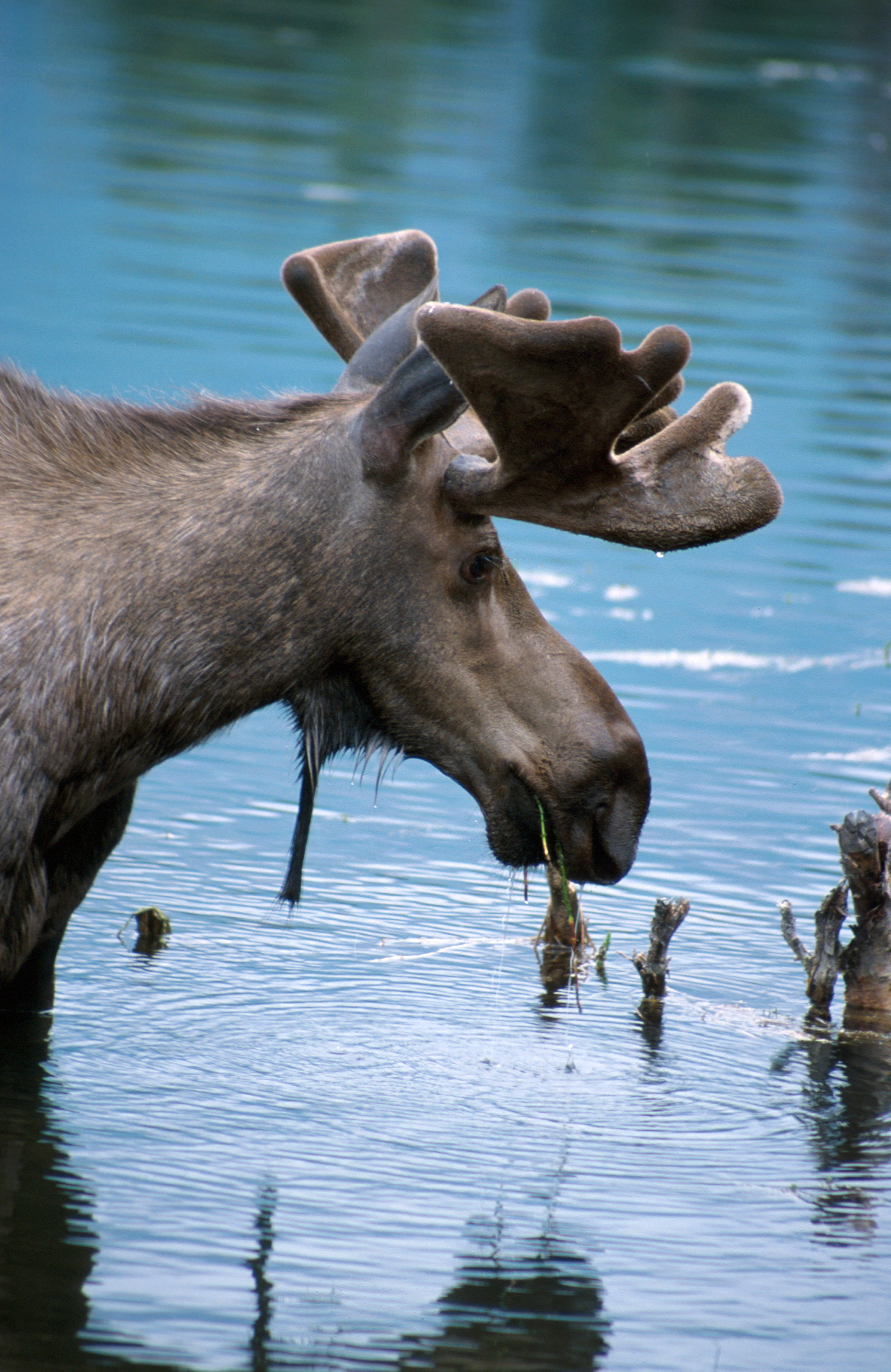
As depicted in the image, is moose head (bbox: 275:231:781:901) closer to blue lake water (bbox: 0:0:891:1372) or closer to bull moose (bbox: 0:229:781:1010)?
bull moose (bbox: 0:229:781:1010)

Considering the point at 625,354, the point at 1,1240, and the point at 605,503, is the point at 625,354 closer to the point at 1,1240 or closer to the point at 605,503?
the point at 605,503

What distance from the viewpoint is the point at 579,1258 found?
4.18 m

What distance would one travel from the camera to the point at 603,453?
Result: 4375 mm

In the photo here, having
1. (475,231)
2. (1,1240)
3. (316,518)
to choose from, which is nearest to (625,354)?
(316,518)

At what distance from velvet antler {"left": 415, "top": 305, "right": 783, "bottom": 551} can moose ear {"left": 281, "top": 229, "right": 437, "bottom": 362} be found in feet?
3.47

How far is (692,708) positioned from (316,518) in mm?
4466

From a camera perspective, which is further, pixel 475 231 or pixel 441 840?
pixel 475 231

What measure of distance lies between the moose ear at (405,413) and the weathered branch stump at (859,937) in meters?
1.77

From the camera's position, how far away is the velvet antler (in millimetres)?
4191

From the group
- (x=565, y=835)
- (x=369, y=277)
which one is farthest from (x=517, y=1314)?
(x=369, y=277)

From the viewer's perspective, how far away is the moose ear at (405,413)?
425 centimetres

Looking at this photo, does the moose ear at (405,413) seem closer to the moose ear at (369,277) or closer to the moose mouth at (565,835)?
the moose mouth at (565,835)

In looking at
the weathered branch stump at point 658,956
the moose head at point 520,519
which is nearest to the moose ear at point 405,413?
the moose head at point 520,519

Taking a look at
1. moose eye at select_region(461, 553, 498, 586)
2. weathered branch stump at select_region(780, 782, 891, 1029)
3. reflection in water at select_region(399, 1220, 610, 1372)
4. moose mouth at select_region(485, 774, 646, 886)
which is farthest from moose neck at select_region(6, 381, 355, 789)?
weathered branch stump at select_region(780, 782, 891, 1029)
